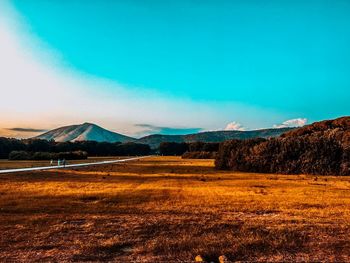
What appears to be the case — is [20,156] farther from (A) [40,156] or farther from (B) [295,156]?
(B) [295,156]

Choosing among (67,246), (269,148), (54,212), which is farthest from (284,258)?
(269,148)

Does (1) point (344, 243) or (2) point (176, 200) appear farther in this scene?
(2) point (176, 200)

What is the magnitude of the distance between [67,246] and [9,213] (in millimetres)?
7067

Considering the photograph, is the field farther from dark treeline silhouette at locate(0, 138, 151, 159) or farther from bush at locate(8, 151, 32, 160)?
dark treeline silhouette at locate(0, 138, 151, 159)

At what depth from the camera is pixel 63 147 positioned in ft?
465

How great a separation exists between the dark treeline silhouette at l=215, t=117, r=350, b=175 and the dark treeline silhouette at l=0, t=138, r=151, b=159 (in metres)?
82.8

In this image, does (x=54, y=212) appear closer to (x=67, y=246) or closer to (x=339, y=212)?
(x=67, y=246)

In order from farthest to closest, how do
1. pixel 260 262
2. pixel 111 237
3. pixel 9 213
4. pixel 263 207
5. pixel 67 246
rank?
1. pixel 263 207
2. pixel 9 213
3. pixel 111 237
4. pixel 67 246
5. pixel 260 262

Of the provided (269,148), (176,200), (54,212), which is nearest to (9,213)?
(54,212)

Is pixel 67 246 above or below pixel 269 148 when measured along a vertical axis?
below

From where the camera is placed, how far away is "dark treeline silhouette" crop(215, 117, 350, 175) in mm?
54062

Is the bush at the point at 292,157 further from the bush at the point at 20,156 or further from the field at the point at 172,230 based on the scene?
the bush at the point at 20,156

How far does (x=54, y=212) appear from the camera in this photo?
55.0 feet

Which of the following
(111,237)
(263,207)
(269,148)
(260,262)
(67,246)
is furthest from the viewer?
(269,148)
